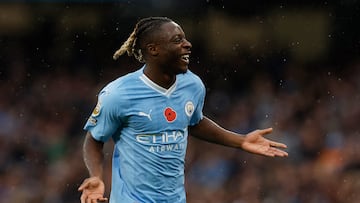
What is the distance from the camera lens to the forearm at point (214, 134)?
6559mm

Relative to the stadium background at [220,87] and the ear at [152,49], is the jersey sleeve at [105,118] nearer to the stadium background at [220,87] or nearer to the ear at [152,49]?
the ear at [152,49]

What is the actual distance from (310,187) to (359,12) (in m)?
3.34

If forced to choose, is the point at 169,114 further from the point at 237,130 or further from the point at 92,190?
the point at 237,130

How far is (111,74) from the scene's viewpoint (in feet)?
45.7

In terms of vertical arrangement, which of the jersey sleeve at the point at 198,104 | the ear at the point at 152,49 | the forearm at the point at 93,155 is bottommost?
the forearm at the point at 93,155

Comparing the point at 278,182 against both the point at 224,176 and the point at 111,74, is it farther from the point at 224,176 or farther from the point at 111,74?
the point at 111,74

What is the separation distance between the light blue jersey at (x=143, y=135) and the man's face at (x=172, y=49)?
15cm

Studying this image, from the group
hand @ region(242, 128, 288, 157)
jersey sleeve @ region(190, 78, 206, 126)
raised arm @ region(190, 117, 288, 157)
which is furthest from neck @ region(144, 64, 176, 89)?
hand @ region(242, 128, 288, 157)

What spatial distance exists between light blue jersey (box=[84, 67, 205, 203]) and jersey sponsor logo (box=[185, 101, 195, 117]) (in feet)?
0.19

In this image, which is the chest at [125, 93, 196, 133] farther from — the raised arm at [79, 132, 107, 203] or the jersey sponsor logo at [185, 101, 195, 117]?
the raised arm at [79, 132, 107, 203]

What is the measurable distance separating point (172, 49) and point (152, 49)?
14cm

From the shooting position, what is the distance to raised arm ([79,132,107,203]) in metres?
5.81

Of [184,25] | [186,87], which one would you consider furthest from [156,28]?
[184,25]

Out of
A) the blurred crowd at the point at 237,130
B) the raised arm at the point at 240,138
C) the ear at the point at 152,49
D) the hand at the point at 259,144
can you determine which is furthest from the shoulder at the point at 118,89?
the blurred crowd at the point at 237,130
